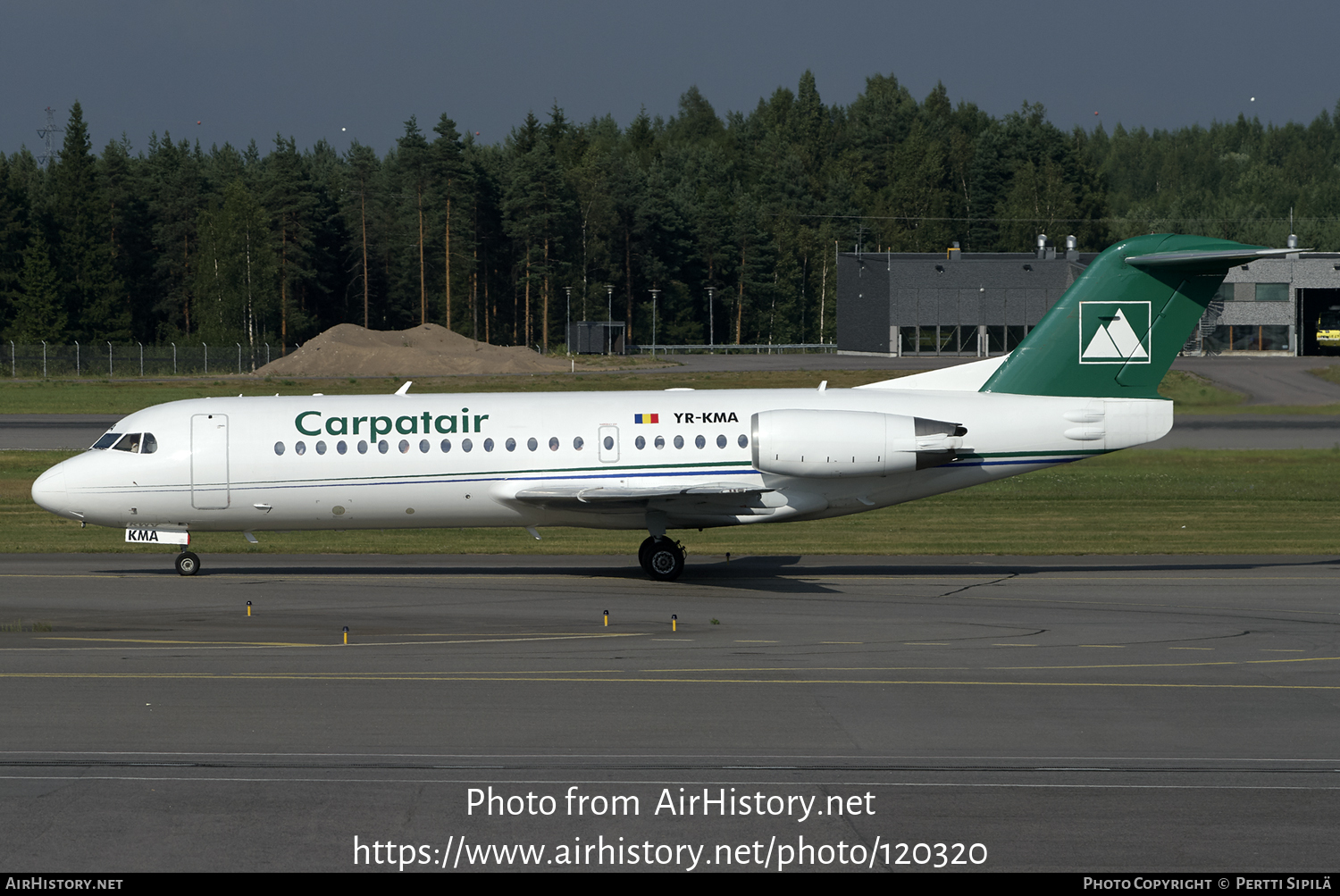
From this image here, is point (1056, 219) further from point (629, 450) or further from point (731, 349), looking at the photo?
point (629, 450)

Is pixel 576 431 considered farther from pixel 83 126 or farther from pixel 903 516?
pixel 83 126

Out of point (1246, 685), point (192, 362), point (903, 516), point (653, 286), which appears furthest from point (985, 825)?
point (653, 286)

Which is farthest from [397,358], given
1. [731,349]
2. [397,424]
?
[397,424]

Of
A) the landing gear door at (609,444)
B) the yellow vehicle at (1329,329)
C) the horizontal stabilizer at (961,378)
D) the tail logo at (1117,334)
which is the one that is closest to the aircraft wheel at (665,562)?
the landing gear door at (609,444)

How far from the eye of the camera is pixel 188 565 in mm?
25750

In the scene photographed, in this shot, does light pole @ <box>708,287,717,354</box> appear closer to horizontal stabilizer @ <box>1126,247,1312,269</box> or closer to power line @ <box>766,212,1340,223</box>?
power line @ <box>766,212,1340,223</box>

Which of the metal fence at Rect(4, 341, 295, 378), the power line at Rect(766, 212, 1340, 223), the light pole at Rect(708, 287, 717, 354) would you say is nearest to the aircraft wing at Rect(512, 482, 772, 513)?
the metal fence at Rect(4, 341, 295, 378)

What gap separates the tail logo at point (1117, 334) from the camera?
81.6 ft

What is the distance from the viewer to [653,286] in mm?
141250

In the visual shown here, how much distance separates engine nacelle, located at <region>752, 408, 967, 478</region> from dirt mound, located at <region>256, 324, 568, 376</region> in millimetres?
68684

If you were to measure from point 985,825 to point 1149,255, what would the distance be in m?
16.4

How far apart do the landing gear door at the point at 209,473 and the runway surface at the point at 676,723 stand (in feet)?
5.26

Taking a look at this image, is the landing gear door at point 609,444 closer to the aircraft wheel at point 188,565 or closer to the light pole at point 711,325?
the aircraft wheel at point 188,565

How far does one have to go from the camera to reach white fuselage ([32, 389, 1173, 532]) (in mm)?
24734
